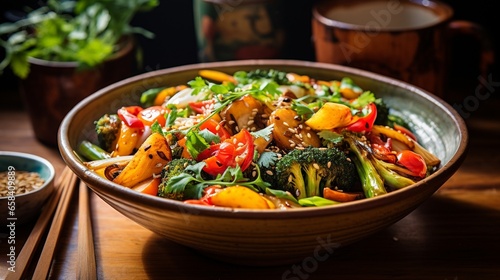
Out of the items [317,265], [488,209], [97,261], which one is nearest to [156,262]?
[97,261]

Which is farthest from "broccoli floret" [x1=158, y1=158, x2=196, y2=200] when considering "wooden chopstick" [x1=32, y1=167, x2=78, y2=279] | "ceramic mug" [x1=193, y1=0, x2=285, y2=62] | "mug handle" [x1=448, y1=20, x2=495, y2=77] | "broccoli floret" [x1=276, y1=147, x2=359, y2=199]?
"mug handle" [x1=448, y1=20, x2=495, y2=77]

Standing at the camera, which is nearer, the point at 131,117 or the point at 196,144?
the point at 196,144

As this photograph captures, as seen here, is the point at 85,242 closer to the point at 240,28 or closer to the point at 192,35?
the point at 240,28

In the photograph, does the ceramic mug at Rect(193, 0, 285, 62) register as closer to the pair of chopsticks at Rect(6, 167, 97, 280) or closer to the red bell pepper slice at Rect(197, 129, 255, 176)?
the pair of chopsticks at Rect(6, 167, 97, 280)

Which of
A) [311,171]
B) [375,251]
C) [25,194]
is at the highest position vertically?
[311,171]

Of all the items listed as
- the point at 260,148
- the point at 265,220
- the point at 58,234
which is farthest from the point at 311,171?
the point at 58,234

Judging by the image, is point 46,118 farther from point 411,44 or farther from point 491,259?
point 491,259

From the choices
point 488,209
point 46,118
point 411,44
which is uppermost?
point 411,44
